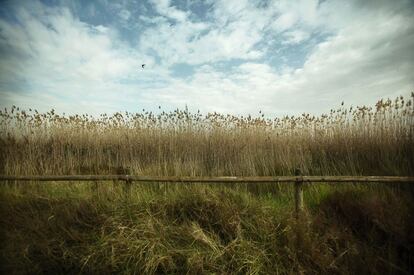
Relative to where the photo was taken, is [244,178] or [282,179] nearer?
[282,179]

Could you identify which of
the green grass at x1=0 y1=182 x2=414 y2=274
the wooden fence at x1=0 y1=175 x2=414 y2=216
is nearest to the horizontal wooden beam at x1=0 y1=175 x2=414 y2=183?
the wooden fence at x1=0 y1=175 x2=414 y2=216

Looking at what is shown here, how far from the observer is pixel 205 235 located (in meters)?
3.19

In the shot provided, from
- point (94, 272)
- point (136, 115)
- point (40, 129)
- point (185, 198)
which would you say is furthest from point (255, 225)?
point (40, 129)

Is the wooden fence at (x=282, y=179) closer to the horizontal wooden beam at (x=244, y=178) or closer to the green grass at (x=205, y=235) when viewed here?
the horizontal wooden beam at (x=244, y=178)

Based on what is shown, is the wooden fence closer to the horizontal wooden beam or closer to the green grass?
the horizontal wooden beam

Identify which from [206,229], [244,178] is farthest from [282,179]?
[206,229]

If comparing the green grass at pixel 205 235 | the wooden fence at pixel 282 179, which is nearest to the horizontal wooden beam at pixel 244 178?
the wooden fence at pixel 282 179

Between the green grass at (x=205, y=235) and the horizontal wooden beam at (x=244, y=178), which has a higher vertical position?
the horizontal wooden beam at (x=244, y=178)

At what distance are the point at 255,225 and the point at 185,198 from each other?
0.99 m

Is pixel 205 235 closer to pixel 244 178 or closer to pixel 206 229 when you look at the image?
pixel 206 229

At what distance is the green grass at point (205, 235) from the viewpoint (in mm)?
2928

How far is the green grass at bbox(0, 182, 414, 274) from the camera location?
293 cm

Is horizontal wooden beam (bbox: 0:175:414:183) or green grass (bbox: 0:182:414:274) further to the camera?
horizontal wooden beam (bbox: 0:175:414:183)

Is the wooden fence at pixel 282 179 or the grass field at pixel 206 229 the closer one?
the grass field at pixel 206 229
